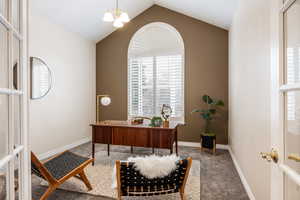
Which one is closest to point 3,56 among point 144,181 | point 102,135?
point 144,181

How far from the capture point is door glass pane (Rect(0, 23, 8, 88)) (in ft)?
2.45

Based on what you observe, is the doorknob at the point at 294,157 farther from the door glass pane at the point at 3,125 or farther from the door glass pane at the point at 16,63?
the door glass pane at the point at 16,63

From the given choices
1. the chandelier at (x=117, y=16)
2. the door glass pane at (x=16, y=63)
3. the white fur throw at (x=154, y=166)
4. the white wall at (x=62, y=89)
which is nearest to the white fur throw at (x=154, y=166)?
the white fur throw at (x=154, y=166)

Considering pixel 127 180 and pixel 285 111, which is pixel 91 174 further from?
pixel 285 111

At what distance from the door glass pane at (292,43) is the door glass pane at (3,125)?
1279 mm

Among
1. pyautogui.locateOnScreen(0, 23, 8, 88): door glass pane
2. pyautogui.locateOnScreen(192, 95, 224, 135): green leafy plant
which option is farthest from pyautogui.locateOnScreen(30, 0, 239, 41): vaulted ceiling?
pyautogui.locateOnScreen(0, 23, 8, 88): door glass pane

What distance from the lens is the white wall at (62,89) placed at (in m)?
3.25

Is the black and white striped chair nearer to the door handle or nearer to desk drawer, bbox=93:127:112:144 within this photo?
the door handle

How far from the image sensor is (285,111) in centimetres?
89

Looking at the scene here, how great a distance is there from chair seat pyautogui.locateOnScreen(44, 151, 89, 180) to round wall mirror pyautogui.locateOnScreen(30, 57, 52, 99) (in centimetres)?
149

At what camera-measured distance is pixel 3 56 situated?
771 millimetres

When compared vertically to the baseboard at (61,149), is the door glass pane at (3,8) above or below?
above

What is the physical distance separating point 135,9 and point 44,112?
311 centimetres

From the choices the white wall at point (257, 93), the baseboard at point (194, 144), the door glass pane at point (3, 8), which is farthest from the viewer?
the baseboard at point (194, 144)
